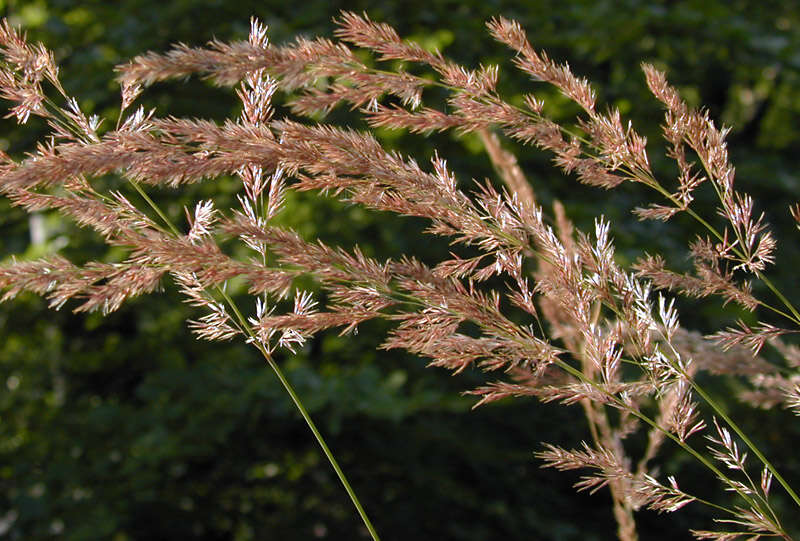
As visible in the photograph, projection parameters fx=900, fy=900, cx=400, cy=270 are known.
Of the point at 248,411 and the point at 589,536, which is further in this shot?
the point at 589,536

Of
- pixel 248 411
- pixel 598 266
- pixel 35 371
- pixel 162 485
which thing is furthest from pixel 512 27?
pixel 35 371

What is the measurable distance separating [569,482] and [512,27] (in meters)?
3.06

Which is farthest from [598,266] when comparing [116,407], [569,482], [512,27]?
[569,482]

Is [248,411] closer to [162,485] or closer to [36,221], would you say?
[162,485]

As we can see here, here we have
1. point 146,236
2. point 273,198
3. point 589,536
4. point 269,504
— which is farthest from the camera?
point 269,504

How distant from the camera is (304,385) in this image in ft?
9.64

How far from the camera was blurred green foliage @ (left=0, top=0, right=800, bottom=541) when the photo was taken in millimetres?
3061

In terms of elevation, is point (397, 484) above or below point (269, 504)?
above

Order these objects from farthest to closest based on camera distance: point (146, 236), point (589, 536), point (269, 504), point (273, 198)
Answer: point (269, 504), point (589, 536), point (273, 198), point (146, 236)

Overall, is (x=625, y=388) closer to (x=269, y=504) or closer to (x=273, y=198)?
(x=273, y=198)

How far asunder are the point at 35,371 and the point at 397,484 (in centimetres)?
153

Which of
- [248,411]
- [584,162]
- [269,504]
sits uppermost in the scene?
[584,162]

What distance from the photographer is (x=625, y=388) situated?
0.87 m

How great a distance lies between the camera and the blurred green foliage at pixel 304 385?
3.06 metres
